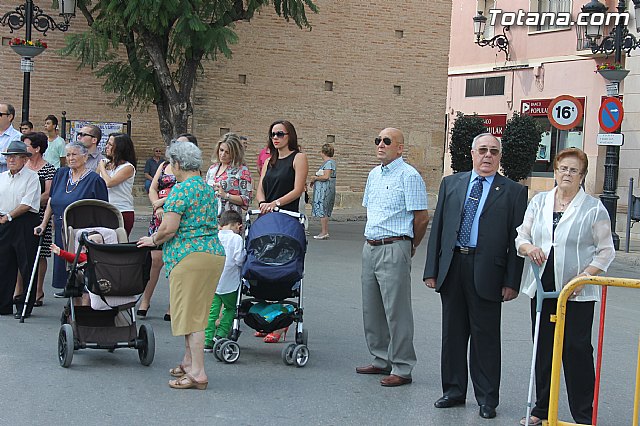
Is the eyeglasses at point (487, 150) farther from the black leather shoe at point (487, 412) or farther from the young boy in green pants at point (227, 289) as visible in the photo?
the young boy in green pants at point (227, 289)

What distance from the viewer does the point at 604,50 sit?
21.8 metres

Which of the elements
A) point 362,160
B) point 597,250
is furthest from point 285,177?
A: point 362,160

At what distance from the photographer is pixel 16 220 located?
33.9 feet

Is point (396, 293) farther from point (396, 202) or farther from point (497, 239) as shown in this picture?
point (497, 239)

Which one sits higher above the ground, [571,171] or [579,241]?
[571,171]

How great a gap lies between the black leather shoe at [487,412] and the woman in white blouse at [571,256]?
45 centimetres

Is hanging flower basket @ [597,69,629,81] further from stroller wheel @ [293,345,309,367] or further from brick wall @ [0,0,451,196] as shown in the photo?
stroller wheel @ [293,345,309,367]

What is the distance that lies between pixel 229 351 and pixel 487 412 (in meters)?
2.48

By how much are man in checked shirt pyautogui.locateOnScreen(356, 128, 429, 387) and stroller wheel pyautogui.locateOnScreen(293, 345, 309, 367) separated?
841 mm

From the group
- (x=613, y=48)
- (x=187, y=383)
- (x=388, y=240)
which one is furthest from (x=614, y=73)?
(x=187, y=383)

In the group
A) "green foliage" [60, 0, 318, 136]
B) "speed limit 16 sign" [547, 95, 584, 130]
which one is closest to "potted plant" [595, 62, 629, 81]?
"speed limit 16 sign" [547, 95, 584, 130]

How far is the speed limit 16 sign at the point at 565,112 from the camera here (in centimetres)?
1961

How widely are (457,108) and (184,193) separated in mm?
32542

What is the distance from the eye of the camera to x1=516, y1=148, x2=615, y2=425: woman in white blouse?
657 centimetres
